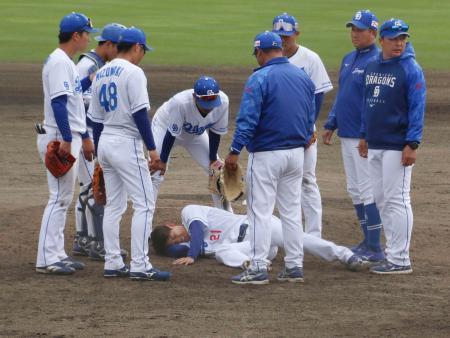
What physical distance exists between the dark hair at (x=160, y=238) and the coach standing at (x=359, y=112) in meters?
1.68

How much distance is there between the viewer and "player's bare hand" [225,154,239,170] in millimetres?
8598

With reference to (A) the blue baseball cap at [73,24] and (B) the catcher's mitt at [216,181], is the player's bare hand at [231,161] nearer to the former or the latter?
(B) the catcher's mitt at [216,181]

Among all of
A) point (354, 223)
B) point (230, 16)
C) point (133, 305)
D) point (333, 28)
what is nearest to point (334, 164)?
point (354, 223)

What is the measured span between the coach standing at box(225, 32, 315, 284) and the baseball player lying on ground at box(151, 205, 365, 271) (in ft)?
1.69

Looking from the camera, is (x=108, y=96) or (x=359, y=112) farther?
(x=359, y=112)

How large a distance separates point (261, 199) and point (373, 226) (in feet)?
4.67

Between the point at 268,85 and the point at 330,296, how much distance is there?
5.43 ft

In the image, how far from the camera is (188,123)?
33.8 feet

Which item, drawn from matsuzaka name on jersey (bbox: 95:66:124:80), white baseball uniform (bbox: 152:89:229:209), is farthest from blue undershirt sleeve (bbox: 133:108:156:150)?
Answer: white baseball uniform (bbox: 152:89:229:209)

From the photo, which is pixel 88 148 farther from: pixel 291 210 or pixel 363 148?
pixel 363 148

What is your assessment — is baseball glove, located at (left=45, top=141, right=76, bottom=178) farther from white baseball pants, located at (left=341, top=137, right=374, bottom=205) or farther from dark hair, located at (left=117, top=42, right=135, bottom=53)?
white baseball pants, located at (left=341, top=137, right=374, bottom=205)

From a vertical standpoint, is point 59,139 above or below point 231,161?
above

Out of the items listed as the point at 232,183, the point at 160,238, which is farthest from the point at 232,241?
the point at 232,183

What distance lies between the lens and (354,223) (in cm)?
1110
